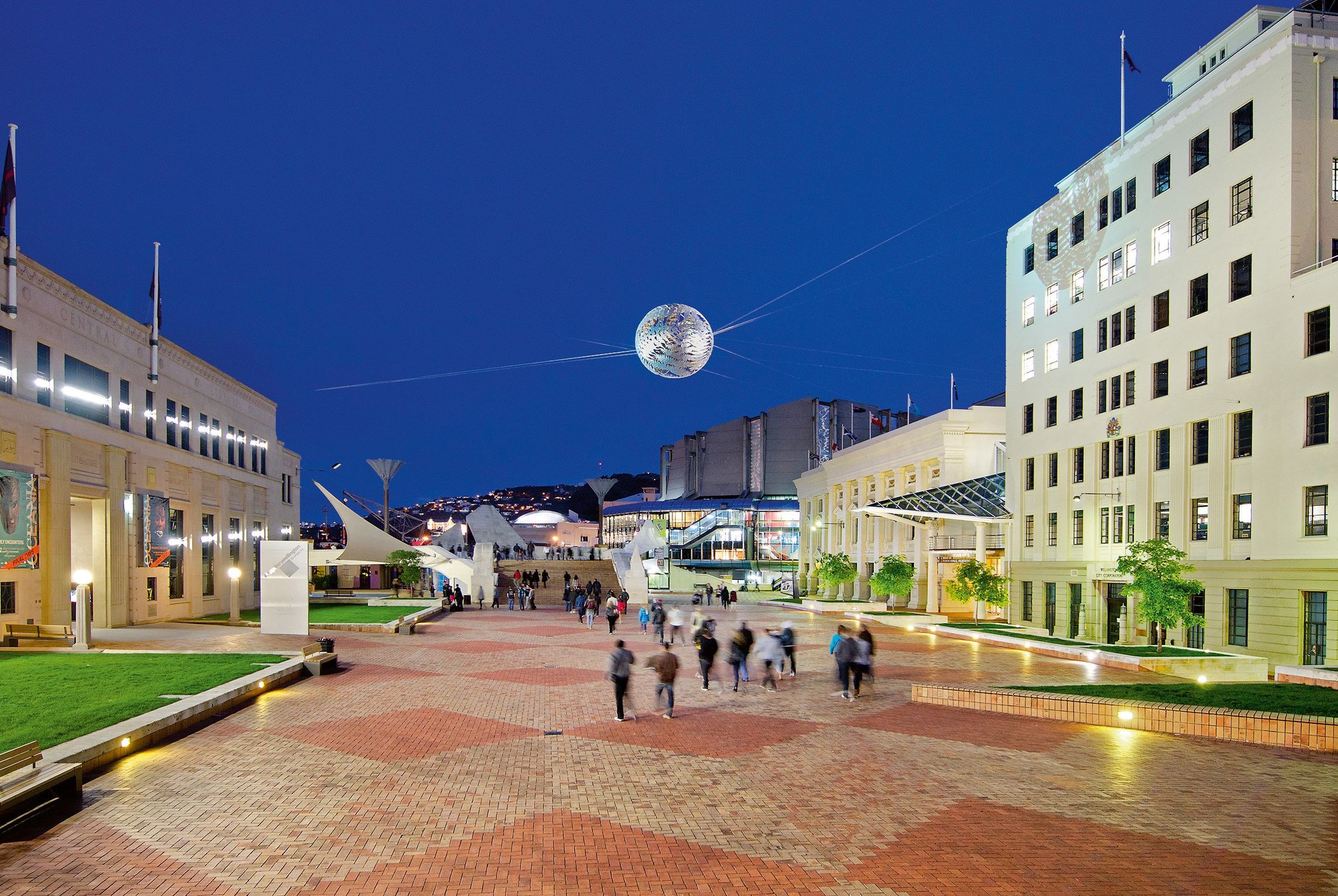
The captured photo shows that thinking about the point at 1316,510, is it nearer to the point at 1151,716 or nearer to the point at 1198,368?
the point at 1198,368

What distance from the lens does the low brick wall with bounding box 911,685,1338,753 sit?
13.9 meters

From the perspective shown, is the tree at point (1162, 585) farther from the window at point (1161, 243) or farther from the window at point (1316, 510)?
the window at point (1161, 243)

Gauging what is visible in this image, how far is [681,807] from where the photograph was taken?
10.4m

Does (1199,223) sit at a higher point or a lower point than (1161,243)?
higher

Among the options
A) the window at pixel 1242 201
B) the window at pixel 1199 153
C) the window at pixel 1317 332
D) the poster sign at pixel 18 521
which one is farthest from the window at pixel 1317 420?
the poster sign at pixel 18 521

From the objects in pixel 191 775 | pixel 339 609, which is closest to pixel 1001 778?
pixel 191 775

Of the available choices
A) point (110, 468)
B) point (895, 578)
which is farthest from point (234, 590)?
point (895, 578)

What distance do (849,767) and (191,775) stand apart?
8.57 metres

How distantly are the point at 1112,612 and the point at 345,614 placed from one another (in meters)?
31.2

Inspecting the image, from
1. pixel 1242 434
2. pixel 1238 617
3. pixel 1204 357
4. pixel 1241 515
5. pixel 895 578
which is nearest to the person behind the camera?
pixel 1238 617

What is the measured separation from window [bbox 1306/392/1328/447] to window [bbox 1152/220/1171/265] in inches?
329

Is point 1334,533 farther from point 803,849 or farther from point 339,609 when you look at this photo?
point 339,609

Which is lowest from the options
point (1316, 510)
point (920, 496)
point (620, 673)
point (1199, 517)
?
point (620, 673)

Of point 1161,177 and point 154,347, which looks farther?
point 154,347
